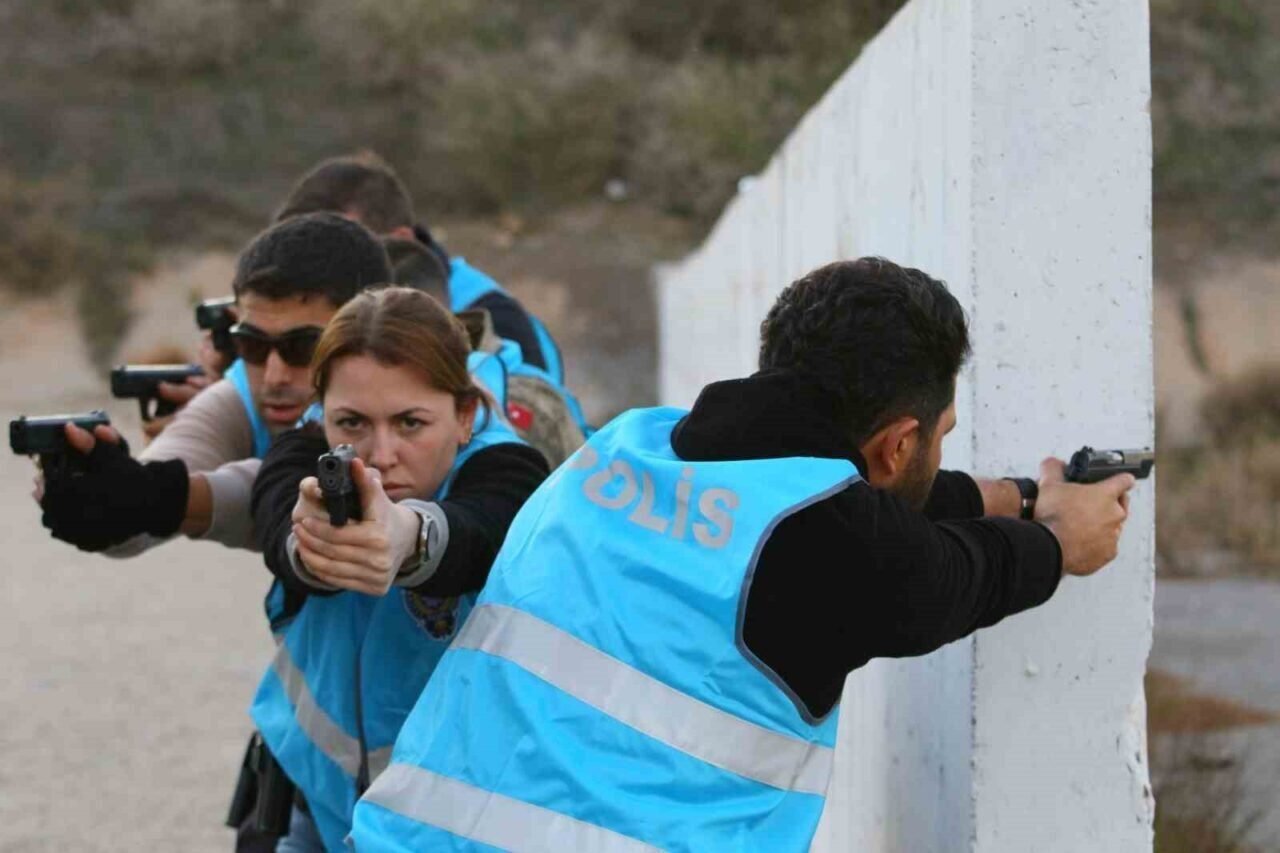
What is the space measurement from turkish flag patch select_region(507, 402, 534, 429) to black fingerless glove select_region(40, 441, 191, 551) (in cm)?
65

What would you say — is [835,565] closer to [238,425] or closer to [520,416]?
[520,416]

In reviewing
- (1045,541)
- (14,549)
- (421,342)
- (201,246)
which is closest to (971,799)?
(1045,541)

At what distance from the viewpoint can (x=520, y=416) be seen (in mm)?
3672

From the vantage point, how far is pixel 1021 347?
295 centimetres

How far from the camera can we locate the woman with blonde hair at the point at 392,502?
2746 mm

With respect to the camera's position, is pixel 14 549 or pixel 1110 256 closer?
pixel 1110 256

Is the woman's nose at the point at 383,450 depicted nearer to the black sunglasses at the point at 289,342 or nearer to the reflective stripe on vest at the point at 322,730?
the reflective stripe on vest at the point at 322,730

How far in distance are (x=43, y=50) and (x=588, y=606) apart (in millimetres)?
30313

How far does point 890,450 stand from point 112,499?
143cm

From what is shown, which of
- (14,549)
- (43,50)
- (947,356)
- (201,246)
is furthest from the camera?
(43,50)

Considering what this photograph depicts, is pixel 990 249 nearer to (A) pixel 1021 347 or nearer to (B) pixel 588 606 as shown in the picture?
(A) pixel 1021 347

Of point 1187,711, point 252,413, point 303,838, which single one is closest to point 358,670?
point 303,838

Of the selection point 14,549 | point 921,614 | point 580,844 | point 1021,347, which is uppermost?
point 1021,347

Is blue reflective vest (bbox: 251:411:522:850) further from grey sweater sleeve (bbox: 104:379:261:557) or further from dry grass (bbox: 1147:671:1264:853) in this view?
dry grass (bbox: 1147:671:1264:853)
